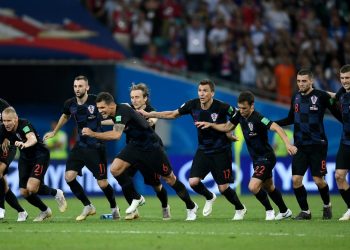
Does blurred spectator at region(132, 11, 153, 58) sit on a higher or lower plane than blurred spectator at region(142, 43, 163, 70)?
higher

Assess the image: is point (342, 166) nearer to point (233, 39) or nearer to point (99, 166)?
point (99, 166)

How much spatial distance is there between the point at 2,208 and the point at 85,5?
1346 cm

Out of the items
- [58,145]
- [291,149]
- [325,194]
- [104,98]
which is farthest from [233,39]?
[291,149]

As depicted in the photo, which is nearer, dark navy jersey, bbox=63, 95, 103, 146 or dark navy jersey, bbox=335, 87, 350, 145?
dark navy jersey, bbox=335, 87, 350, 145

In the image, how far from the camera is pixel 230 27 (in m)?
29.1

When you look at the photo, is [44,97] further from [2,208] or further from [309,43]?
[2,208]

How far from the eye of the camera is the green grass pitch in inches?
518

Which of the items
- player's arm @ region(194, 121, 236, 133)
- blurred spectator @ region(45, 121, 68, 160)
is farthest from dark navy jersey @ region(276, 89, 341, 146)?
blurred spectator @ region(45, 121, 68, 160)

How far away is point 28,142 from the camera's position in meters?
16.6

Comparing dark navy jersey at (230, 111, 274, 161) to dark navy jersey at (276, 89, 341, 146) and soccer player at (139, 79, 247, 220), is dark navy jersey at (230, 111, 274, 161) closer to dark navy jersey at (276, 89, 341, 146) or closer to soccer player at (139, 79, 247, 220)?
soccer player at (139, 79, 247, 220)

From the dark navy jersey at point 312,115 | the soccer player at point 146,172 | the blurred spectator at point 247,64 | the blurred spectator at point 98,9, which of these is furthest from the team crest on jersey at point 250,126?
the blurred spectator at point 98,9

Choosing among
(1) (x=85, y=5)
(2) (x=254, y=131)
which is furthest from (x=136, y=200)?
(1) (x=85, y=5)

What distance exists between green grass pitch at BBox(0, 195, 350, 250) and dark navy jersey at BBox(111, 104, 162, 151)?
125 centimetres

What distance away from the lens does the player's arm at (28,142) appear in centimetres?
1627
